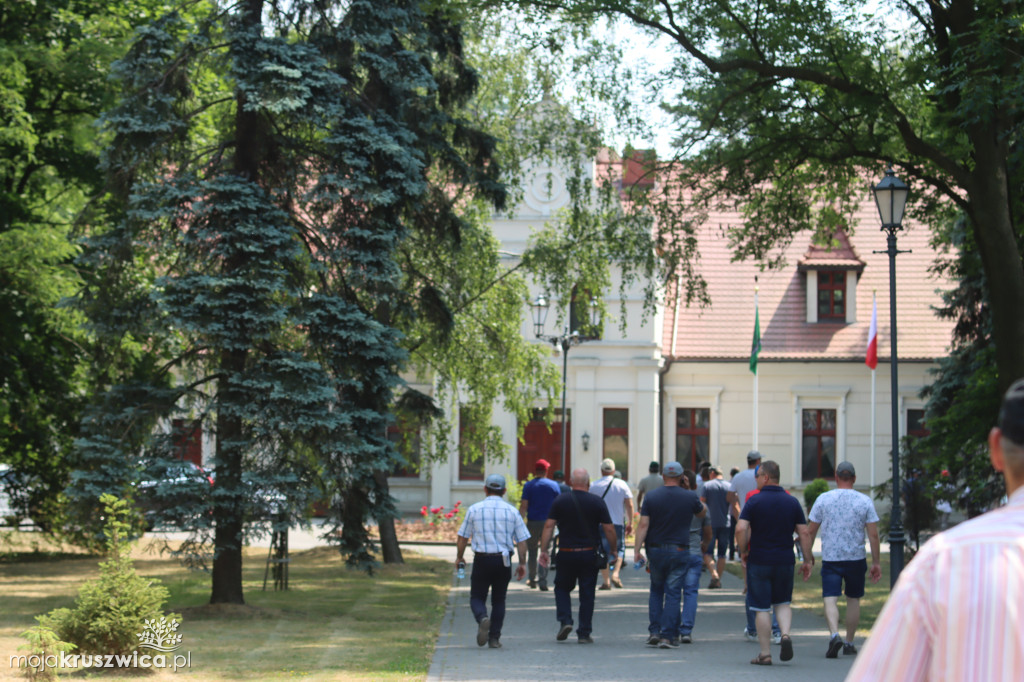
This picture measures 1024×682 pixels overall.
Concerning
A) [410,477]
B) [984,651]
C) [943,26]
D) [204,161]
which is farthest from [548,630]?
[410,477]

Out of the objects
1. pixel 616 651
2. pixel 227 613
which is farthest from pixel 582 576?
pixel 227 613

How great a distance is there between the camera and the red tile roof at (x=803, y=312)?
35.6 meters

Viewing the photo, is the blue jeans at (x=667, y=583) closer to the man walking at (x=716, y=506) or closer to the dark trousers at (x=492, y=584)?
the dark trousers at (x=492, y=584)

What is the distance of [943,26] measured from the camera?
567 inches

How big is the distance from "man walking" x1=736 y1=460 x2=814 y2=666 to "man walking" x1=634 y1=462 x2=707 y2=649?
3.13 ft

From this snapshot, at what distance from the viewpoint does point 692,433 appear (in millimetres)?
36125

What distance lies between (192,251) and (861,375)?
2659 centimetres

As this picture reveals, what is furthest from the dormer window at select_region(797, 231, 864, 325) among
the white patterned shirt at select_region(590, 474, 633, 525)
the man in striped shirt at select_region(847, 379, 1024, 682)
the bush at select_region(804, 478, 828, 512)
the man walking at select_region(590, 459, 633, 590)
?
the man in striped shirt at select_region(847, 379, 1024, 682)

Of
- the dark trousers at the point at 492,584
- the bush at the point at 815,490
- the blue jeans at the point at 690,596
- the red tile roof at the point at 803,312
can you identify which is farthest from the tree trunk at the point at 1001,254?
the red tile roof at the point at 803,312

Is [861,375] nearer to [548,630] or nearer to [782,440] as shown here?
[782,440]

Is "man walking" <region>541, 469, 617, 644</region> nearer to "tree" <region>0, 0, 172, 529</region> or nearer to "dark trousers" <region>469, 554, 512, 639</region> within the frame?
"dark trousers" <region>469, 554, 512, 639</region>

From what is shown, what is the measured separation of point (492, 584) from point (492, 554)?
387 millimetres

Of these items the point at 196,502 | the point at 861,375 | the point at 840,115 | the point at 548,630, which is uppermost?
the point at 840,115

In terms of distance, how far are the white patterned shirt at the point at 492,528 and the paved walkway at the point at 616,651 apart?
1.06 meters
